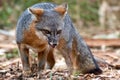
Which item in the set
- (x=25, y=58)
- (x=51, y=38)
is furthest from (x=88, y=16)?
(x=51, y=38)

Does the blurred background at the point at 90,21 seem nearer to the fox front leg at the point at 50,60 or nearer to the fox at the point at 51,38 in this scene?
the fox front leg at the point at 50,60

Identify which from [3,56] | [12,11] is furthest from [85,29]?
[3,56]

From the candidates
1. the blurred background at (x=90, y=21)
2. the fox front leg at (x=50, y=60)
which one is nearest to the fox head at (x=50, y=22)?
the fox front leg at (x=50, y=60)

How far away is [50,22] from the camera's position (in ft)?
23.5

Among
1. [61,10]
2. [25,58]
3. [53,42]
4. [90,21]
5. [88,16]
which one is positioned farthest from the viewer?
[90,21]

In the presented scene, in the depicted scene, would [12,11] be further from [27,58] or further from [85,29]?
[27,58]

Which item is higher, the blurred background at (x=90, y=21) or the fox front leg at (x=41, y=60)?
the blurred background at (x=90, y=21)

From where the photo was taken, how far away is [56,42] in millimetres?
6938

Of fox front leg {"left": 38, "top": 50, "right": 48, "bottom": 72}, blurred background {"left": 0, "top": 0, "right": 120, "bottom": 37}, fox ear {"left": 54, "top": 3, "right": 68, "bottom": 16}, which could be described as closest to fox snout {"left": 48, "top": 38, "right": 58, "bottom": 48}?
fox ear {"left": 54, "top": 3, "right": 68, "bottom": 16}

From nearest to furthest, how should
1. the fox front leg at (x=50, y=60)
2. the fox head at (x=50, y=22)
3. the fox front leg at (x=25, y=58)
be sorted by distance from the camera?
the fox head at (x=50, y=22) → the fox front leg at (x=25, y=58) → the fox front leg at (x=50, y=60)

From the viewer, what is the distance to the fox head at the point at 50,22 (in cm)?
702

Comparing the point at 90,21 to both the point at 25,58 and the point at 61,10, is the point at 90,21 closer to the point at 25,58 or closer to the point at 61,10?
the point at 25,58

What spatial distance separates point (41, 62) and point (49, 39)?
3.84 feet

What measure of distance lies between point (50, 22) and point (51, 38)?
307 mm
